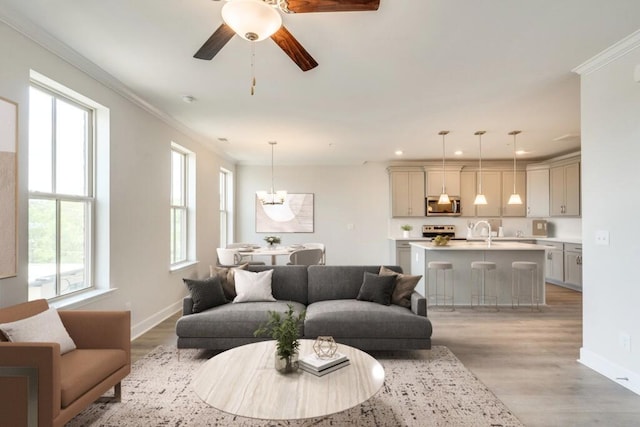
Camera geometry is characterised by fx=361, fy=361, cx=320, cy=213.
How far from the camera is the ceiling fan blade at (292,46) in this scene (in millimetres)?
1958

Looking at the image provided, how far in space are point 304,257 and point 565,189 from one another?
540 centimetres

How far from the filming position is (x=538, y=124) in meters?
5.21

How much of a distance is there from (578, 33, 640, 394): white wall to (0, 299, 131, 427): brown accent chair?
383 cm

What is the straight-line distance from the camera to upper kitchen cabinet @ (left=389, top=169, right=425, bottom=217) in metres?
8.15

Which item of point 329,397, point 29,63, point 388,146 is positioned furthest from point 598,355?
point 29,63

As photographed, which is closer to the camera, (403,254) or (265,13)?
(265,13)

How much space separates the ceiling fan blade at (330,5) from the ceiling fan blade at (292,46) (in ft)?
0.47

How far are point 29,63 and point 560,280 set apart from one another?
8.52 meters

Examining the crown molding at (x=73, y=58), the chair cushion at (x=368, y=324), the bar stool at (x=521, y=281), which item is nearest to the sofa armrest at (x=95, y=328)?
the chair cushion at (x=368, y=324)

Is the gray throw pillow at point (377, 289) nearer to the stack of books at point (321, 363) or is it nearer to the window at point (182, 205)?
the stack of books at point (321, 363)

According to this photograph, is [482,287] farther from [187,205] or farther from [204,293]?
[187,205]

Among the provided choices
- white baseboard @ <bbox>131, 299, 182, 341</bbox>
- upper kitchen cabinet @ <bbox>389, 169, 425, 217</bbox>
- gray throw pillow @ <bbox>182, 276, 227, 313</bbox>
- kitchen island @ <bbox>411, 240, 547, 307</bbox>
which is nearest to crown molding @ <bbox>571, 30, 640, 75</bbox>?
kitchen island @ <bbox>411, 240, 547, 307</bbox>

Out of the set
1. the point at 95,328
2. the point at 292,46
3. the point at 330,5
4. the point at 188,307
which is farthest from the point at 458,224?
the point at 95,328

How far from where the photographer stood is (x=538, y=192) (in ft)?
25.5
